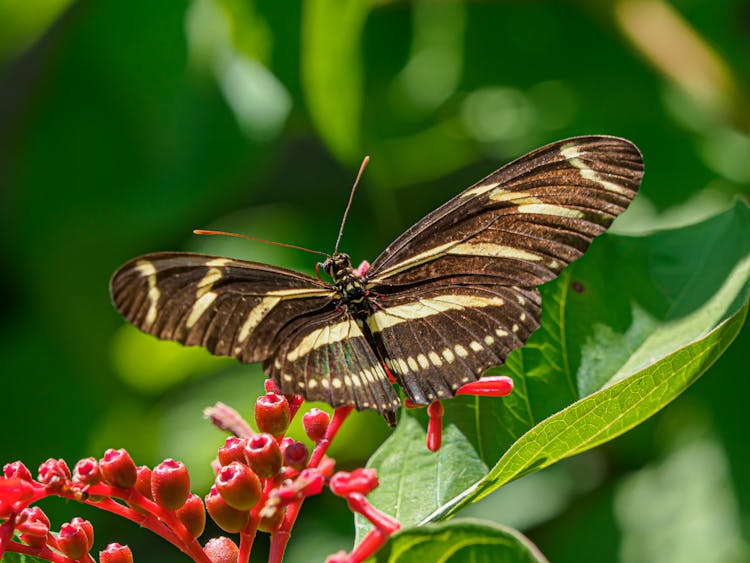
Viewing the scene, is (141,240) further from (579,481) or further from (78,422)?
(579,481)

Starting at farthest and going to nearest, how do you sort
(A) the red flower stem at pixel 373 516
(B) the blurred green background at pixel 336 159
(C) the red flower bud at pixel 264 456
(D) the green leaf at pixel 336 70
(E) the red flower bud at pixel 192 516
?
(B) the blurred green background at pixel 336 159 → (D) the green leaf at pixel 336 70 → (E) the red flower bud at pixel 192 516 → (C) the red flower bud at pixel 264 456 → (A) the red flower stem at pixel 373 516

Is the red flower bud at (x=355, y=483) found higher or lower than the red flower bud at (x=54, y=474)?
lower

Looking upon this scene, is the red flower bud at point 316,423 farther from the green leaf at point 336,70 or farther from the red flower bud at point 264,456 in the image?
the green leaf at point 336,70

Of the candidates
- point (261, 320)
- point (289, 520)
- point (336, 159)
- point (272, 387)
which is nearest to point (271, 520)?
point (289, 520)

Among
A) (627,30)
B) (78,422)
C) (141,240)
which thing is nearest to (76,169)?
(141,240)

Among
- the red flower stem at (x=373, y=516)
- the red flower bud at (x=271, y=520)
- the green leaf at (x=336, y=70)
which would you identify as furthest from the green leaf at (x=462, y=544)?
the green leaf at (x=336, y=70)
